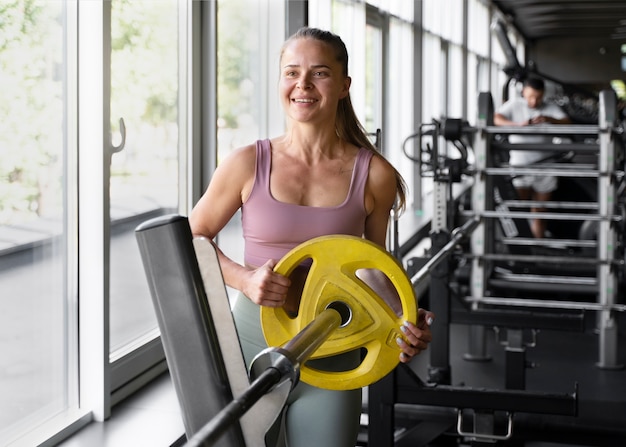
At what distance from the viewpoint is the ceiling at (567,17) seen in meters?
13.3

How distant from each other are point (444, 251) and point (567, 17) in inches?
536

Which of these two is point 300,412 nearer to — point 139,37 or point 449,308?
point 139,37

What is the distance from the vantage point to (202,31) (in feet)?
11.1

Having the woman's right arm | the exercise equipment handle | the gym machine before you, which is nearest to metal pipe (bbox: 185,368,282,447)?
the exercise equipment handle

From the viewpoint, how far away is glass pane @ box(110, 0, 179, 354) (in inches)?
111

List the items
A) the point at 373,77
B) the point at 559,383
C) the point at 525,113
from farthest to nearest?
1. the point at 373,77
2. the point at 525,113
3. the point at 559,383

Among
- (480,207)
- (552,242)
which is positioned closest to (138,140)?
(480,207)

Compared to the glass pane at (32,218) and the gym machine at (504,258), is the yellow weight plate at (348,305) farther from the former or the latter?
the gym machine at (504,258)

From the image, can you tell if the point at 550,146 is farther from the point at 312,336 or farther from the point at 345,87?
the point at 312,336

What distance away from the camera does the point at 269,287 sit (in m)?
1.42

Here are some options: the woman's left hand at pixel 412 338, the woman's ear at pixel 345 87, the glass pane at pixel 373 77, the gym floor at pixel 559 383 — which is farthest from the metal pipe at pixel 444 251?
the glass pane at pixel 373 77

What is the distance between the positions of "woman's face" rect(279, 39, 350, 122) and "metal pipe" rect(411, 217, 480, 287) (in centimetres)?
95

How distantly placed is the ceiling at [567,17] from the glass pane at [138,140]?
1067 centimetres

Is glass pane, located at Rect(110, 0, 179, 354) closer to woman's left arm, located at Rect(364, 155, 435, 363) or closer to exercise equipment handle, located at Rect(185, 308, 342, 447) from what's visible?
woman's left arm, located at Rect(364, 155, 435, 363)
